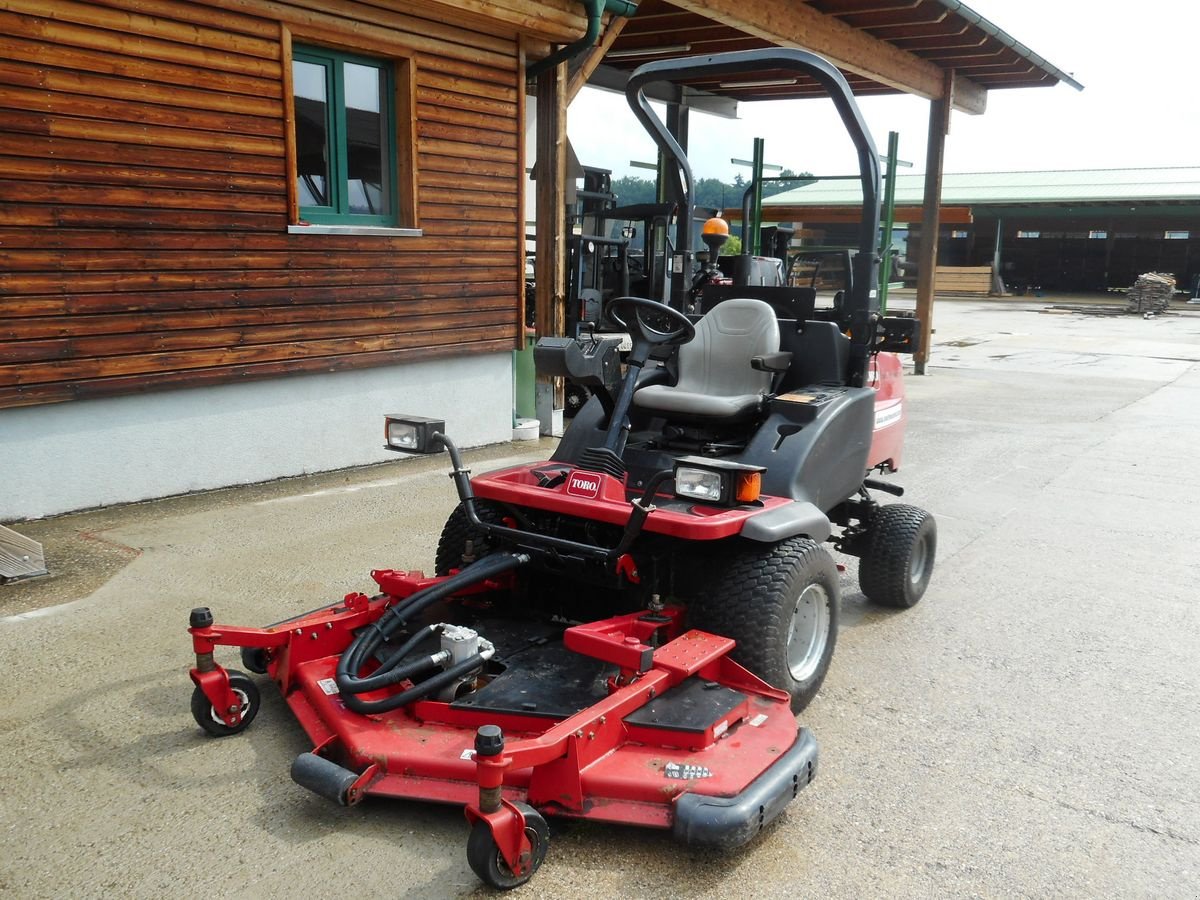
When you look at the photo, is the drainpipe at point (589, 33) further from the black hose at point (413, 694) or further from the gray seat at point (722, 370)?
the black hose at point (413, 694)

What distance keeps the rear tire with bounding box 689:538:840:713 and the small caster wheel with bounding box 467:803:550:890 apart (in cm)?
100

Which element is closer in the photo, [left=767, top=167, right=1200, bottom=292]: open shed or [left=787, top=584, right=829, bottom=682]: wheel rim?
[left=787, top=584, right=829, bottom=682]: wheel rim

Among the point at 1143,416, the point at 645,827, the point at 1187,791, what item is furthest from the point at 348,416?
the point at 1143,416

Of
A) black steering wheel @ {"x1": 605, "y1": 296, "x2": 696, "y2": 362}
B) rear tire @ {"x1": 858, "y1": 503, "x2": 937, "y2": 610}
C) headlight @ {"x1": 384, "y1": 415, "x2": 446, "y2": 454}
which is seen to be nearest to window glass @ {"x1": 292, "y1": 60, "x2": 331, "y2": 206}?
black steering wheel @ {"x1": 605, "y1": 296, "x2": 696, "y2": 362}

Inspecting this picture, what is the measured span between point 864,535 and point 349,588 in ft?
8.11

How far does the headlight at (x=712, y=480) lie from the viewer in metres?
3.32

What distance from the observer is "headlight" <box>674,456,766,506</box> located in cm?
332

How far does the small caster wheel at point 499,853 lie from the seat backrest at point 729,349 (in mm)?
2312

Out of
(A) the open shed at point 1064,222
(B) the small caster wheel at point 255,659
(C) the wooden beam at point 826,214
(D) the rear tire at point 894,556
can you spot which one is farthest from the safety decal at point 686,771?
(A) the open shed at point 1064,222

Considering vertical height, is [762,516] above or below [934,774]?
above

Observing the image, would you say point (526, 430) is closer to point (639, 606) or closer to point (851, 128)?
point (851, 128)

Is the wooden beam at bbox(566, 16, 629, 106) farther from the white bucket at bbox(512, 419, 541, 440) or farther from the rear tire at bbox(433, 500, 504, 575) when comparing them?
the rear tire at bbox(433, 500, 504, 575)

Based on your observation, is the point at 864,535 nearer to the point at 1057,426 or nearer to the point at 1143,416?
the point at 1057,426

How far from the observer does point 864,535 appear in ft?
15.6
